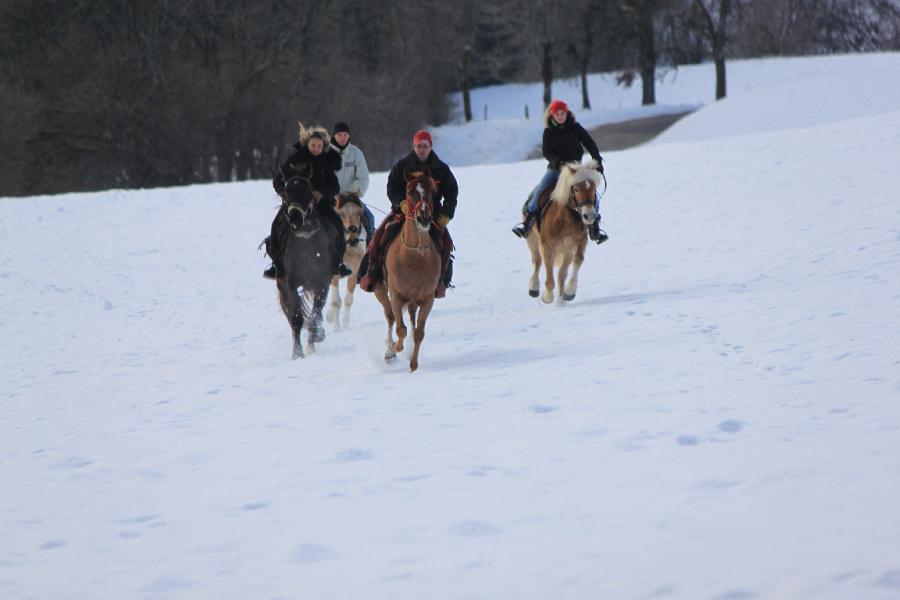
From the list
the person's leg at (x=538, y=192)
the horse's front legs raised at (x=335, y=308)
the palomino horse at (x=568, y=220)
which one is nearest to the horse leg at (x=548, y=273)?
the palomino horse at (x=568, y=220)

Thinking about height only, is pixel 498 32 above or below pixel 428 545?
above

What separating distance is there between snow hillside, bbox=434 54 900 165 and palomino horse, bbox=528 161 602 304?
84.4 ft

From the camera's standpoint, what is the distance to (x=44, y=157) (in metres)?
42.4

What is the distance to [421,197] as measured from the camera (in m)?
9.43

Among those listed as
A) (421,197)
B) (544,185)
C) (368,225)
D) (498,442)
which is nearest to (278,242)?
(368,225)

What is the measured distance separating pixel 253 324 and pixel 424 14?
166 feet

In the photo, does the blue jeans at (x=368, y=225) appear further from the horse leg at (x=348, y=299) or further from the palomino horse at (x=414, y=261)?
the palomino horse at (x=414, y=261)

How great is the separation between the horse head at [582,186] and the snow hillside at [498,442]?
1.21 m

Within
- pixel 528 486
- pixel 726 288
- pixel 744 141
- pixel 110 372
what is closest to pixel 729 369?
pixel 528 486

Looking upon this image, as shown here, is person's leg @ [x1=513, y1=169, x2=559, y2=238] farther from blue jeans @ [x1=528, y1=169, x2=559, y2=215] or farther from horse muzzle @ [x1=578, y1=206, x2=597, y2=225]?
horse muzzle @ [x1=578, y1=206, x2=597, y2=225]

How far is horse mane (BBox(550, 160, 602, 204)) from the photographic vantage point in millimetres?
12398

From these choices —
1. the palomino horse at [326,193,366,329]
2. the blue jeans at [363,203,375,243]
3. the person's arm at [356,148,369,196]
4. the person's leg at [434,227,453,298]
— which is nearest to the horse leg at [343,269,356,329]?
the palomino horse at [326,193,366,329]

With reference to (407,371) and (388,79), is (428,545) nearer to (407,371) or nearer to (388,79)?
(407,371)

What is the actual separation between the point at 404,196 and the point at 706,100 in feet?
172
